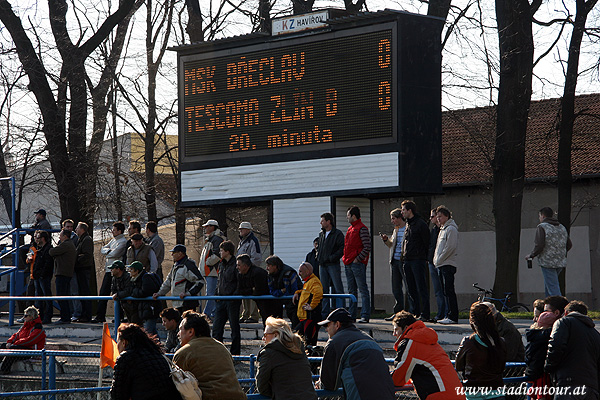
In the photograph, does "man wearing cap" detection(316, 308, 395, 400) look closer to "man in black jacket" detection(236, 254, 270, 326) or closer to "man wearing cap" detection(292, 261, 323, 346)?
"man wearing cap" detection(292, 261, 323, 346)

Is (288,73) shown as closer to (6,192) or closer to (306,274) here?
(306,274)

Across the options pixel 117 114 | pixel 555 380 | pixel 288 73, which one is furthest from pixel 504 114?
pixel 555 380

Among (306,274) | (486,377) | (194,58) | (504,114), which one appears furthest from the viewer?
(504,114)

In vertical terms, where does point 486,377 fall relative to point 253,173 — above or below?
below

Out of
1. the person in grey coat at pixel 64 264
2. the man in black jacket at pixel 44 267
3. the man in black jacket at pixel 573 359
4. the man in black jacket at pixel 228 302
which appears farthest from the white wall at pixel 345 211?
the man in black jacket at pixel 573 359

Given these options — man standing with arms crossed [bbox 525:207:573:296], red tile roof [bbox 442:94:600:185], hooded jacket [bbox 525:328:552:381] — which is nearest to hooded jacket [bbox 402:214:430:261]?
man standing with arms crossed [bbox 525:207:573:296]

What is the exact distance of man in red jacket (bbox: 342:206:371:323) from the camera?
16.3 metres

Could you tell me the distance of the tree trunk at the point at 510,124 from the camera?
22.5 metres

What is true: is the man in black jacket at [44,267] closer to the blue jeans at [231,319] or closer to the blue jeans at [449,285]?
the blue jeans at [231,319]

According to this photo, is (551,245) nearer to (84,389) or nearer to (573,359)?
(573,359)

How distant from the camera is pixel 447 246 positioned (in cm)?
1566

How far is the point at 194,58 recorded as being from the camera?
64.0 feet

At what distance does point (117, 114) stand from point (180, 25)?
3.26m

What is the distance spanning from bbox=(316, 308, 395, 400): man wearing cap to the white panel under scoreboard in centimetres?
868
